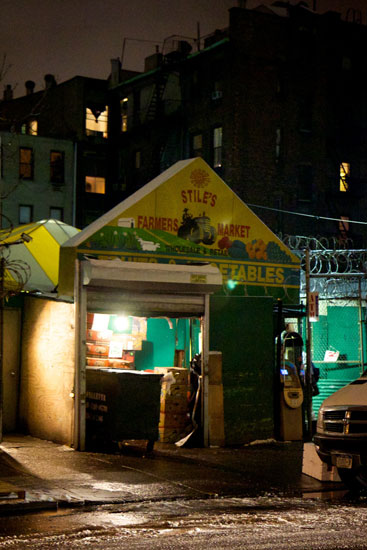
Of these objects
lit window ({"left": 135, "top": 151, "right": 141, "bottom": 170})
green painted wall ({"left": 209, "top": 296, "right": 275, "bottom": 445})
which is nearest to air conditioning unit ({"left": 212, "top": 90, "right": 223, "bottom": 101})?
lit window ({"left": 135, "top": 151, "right": 141, "bottom": 170})

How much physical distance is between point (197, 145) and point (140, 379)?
29.9 meters

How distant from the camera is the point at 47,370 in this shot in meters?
15.4

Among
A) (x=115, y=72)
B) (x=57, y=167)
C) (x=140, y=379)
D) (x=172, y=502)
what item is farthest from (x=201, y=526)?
(x=115, y=72)

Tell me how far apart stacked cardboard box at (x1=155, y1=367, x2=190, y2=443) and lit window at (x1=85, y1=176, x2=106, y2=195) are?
110 feet

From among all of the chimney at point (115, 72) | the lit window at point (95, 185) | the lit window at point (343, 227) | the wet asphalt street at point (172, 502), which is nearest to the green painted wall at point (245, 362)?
the wet asphalt street at point (172, 502)

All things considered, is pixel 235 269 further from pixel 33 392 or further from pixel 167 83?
pixel 167 83

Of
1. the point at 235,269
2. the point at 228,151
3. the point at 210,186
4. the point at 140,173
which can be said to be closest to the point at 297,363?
the point at 235,269

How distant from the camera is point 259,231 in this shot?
17578 millimetres

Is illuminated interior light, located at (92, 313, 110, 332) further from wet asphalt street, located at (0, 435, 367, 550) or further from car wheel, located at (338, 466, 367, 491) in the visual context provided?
car wheel, located at (338, 466, 367, 491)

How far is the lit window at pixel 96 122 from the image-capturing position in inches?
1934

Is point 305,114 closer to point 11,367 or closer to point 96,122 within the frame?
point 96,122

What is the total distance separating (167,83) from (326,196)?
10732mm

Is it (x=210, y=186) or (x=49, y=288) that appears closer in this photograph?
(x=210, y=186)

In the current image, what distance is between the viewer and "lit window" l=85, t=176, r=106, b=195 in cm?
4831
